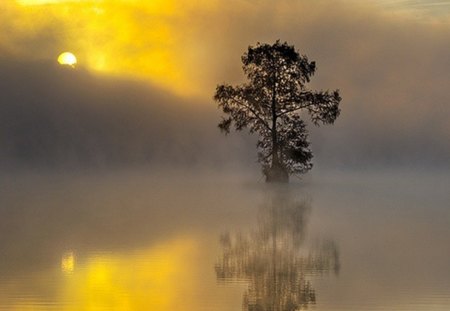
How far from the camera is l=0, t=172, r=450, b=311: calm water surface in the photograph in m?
18.0

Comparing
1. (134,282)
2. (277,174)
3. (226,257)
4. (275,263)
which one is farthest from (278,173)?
(134,282)

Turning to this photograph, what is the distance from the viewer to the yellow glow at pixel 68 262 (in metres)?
22.1

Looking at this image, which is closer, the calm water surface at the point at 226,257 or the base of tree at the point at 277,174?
the calm water surface at the point at 226,257

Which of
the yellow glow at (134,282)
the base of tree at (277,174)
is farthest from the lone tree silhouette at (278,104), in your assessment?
the yellow glow at (134,282)

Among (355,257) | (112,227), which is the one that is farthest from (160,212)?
(355,257)

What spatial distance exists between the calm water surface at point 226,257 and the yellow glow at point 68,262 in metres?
0.05

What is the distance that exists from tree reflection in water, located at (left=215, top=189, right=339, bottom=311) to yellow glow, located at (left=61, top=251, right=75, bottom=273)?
148 inches

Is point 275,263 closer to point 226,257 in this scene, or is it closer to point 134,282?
point 226,257

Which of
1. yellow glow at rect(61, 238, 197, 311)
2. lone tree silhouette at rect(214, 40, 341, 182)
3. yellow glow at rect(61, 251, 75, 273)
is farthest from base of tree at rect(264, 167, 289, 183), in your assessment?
yellow glow at rect(61, 251, 75, 273)

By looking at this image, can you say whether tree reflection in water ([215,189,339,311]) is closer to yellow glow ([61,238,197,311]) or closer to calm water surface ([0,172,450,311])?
calm water surface ([0,172,450,311])

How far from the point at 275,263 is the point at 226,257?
189 cm

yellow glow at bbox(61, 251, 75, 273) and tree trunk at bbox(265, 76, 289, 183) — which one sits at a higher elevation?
tree trunk at bbox(265, 76, 289, 183)

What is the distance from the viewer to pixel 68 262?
23344 mm

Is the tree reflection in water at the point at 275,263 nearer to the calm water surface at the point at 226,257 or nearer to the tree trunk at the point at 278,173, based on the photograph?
the calm water surface at the point at 226,257
